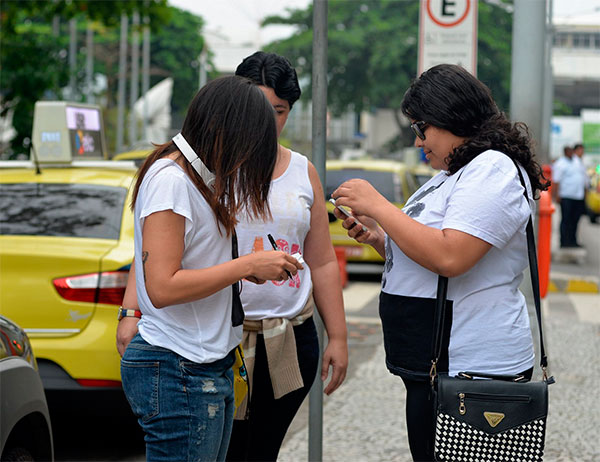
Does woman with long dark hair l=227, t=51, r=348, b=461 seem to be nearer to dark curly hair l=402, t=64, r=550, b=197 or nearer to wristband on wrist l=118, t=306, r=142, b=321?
wristband on wrist l=118, t=306, r=142, b=321

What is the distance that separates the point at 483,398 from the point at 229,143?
97 cm

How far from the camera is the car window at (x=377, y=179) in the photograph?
12.8 m

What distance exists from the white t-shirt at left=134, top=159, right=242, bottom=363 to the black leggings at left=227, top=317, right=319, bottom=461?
679 millimetres

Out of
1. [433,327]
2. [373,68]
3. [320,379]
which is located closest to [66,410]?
[320,379]

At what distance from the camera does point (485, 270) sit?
2771mm

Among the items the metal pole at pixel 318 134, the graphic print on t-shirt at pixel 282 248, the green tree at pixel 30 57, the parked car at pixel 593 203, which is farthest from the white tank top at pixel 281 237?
the parked car at pixel 593 203

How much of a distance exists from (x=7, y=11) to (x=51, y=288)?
411 inches

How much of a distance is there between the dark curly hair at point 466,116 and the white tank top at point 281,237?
0.51 metres

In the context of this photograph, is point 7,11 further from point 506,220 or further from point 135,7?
point 506,220

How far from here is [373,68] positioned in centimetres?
4119

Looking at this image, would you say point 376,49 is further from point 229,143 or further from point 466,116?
point 229,143

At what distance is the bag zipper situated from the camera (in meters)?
2.71

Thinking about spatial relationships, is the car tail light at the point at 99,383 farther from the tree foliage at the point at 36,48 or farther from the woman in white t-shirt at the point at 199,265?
the tree foliage at the point at 36,48

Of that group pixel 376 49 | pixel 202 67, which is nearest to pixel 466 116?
pixel 376 49
